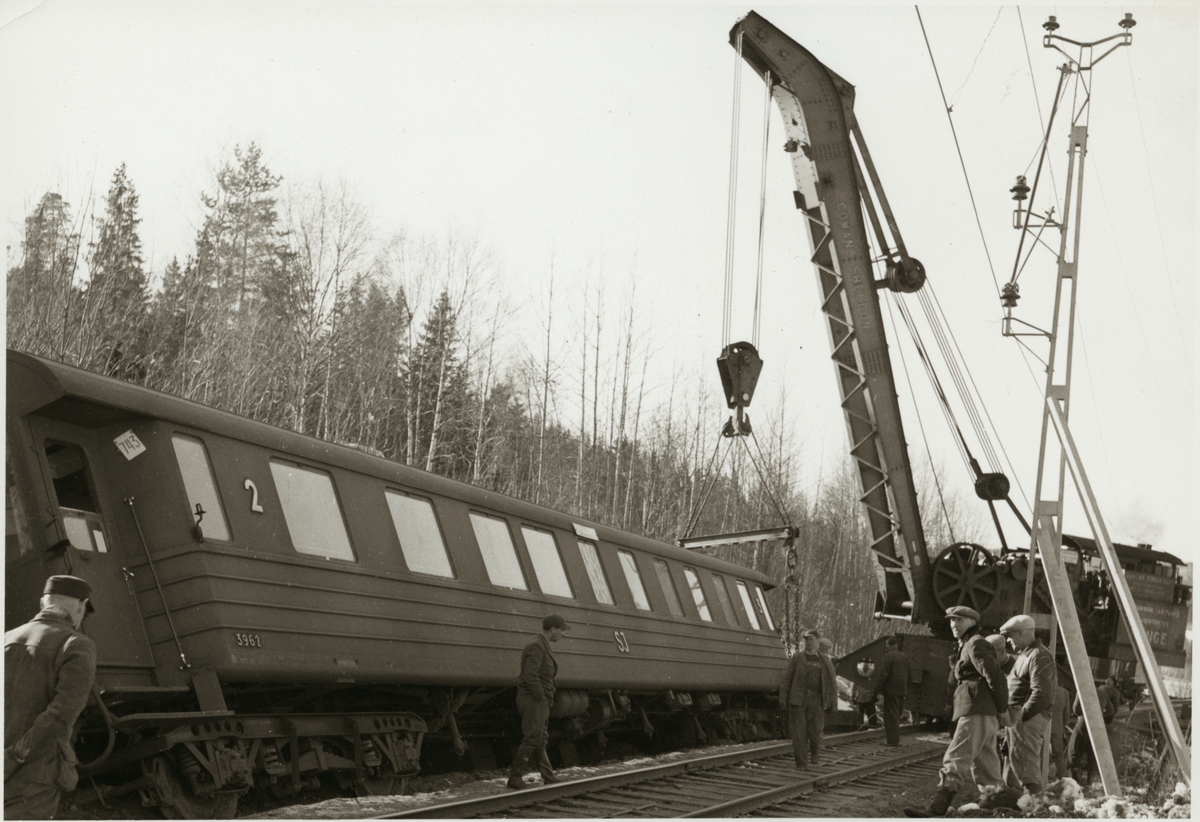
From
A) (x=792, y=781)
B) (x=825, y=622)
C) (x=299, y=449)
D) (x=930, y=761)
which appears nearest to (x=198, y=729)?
(x=299, y=449)

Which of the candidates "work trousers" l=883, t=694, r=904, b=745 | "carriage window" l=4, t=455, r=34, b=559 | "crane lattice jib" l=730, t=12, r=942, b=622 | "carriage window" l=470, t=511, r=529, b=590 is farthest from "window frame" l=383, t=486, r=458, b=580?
"work trousers" l=883, t=694, r=904, b=745

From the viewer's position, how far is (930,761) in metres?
14.7

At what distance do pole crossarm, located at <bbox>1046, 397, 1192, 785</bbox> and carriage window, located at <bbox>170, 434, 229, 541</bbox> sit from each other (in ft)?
22.9

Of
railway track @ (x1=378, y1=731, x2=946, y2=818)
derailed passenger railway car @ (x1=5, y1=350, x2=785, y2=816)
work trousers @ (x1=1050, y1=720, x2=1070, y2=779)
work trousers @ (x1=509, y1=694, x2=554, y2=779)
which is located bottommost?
railway track @ (x1=378, y1=731, x2=946, y2=818)

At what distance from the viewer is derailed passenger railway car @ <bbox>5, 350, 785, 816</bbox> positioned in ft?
24.0

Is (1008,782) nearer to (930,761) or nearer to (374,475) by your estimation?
(930,761)

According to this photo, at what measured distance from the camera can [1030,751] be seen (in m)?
9.62

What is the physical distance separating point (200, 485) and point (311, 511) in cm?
107

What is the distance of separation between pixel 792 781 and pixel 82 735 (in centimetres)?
695

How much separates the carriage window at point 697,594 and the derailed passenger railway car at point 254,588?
4.08 m

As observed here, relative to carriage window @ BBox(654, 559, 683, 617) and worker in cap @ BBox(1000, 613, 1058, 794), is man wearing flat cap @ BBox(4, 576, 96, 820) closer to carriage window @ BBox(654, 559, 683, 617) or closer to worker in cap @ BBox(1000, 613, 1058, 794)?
worker in cap @ BBox(1000, 613, 1058, 794)

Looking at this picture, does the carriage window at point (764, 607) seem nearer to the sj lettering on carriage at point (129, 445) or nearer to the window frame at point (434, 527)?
the window frame at point (434, 527)

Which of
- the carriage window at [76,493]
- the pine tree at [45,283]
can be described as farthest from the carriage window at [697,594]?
the pine tree at [45,283]

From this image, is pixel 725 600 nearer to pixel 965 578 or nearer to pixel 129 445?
pixel 965 578
